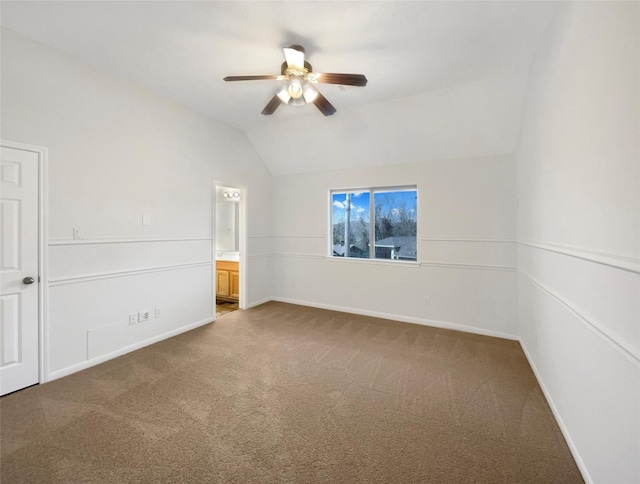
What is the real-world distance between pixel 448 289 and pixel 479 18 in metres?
3.09

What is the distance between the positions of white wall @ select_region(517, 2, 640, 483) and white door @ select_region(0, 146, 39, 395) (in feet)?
13.0

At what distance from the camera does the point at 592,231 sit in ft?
4.84

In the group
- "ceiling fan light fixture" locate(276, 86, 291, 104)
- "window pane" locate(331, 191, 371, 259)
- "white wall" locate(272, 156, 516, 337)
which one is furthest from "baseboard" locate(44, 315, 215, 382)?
"ceiling fan light fixture" locate(276, 86, 291, 104)

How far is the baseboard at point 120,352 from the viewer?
104 inches

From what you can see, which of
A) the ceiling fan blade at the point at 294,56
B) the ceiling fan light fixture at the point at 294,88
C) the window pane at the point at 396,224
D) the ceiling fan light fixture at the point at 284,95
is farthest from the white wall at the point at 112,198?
the window pane at the point at 396,224

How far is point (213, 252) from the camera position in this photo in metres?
4.23

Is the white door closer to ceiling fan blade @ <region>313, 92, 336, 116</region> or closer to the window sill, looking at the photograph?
ceiling fan blade @ <region>313, 92, 336, 116</region>

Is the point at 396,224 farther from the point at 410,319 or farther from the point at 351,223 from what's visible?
the point at 410,319

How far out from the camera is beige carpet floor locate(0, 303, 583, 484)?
5.36ft

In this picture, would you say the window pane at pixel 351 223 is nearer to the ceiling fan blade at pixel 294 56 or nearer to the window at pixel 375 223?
the window at pixel 375 223

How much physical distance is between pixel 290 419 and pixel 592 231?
2207 mm

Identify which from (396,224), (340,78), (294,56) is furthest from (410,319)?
(294,56)

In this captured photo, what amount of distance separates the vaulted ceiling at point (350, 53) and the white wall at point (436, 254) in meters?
0.39

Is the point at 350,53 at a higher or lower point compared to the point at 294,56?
higher
